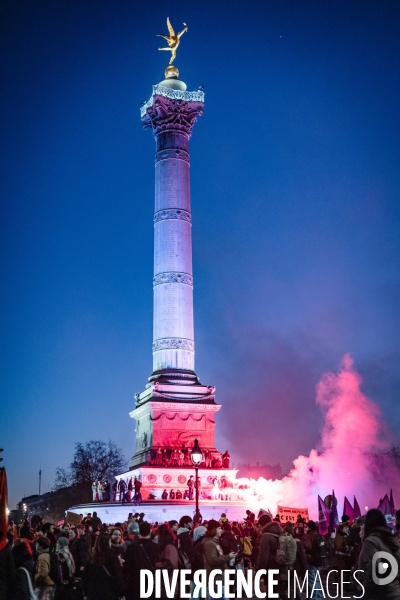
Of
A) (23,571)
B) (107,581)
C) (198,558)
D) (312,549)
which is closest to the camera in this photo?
(23,571)

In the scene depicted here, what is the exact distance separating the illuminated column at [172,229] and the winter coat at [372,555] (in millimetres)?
36884

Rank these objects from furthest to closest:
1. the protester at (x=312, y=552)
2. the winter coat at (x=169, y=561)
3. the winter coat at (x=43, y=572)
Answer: the protester at (x=312, y=552) → the winter coat at (x=43, y=572) → the winter coat at (x=169, y=561)

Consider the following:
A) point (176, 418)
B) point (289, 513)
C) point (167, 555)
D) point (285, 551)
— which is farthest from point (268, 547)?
point (176, 418)

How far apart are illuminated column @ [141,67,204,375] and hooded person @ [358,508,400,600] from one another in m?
36.8

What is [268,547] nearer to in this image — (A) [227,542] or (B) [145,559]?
(A) [227,542]

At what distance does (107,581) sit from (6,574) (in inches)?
66.9

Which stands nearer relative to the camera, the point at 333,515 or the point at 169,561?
the point at 169,561

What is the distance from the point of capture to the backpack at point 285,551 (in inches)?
441

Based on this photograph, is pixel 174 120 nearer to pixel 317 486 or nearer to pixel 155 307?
pixel 155 307

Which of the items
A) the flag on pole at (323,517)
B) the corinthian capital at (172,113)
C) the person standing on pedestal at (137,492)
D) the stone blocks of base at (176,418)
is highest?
the corinthian capital at (172,113)

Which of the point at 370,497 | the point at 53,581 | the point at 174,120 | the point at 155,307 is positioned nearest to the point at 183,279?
the point at 155,307

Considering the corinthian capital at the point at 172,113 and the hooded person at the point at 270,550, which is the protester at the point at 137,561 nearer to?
the hooded person at the point at 270,550

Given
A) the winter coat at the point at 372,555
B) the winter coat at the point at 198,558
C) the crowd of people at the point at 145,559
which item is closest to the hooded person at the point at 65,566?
the crowd of people at the point at 145,559

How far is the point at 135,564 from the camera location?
9.23 m
